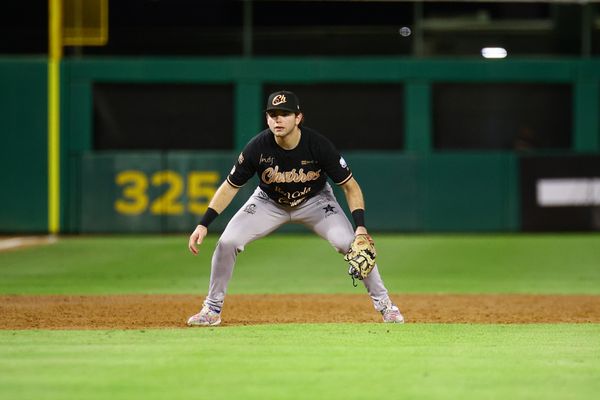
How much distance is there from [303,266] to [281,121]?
7.45m

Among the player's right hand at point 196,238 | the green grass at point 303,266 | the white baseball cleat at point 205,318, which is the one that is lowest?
the green grass at point 303,266

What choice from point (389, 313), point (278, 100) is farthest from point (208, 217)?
point (389, 313)

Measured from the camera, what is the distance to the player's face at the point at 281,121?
7891 millimetres

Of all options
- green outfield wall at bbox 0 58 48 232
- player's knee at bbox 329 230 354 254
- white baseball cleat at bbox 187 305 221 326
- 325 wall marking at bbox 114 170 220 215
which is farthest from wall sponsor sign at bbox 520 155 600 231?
white baseball cleat at bbox 187 305 221 326

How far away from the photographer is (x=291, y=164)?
26.7ft

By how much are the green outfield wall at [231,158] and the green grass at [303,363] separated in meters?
13.2

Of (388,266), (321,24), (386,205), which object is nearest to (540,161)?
(386,205)

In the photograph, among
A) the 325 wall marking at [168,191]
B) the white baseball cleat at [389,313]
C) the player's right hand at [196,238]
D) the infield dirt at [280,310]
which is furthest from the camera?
the 325 wall marking at [168,191]

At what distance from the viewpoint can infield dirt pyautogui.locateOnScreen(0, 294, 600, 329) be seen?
8914 mm

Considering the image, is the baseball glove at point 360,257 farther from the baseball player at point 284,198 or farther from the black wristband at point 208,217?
the black wristband at point 208,217

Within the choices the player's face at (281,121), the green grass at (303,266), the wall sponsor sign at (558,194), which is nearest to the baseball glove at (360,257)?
the player's face at (281,121)

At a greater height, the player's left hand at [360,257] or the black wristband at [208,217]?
the black wristband at [208,217]

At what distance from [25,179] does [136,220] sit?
227 centimetres

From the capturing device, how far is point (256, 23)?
21.7m
